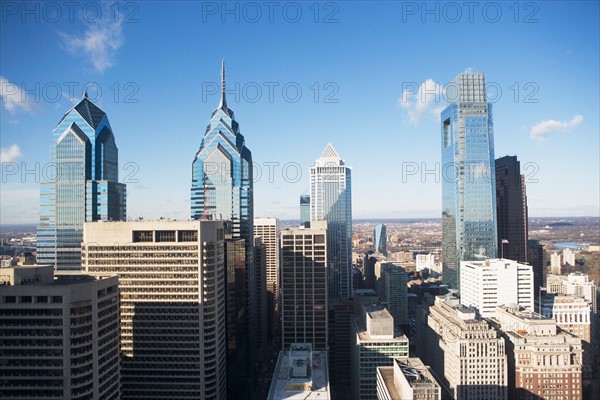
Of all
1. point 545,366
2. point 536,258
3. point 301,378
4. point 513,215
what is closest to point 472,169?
point 513,215

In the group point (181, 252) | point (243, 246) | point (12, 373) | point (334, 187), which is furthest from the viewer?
point (334, 187)

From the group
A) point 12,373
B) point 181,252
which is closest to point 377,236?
point 181,252

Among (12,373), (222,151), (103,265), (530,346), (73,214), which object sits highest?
(222,151)

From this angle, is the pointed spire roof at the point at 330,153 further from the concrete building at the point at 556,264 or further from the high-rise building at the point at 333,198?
the concrete building at the point at 556,264

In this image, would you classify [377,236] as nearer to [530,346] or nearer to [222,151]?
[222,151]

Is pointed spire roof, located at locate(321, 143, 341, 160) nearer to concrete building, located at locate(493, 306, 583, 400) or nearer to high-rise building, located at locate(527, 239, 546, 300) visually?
high-rise building, located at locate(527, 239, 546, 300)

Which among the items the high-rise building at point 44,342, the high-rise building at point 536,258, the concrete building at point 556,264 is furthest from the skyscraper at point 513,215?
the high-rise building at point 44,342

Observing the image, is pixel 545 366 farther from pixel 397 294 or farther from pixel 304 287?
pixel 397 294
